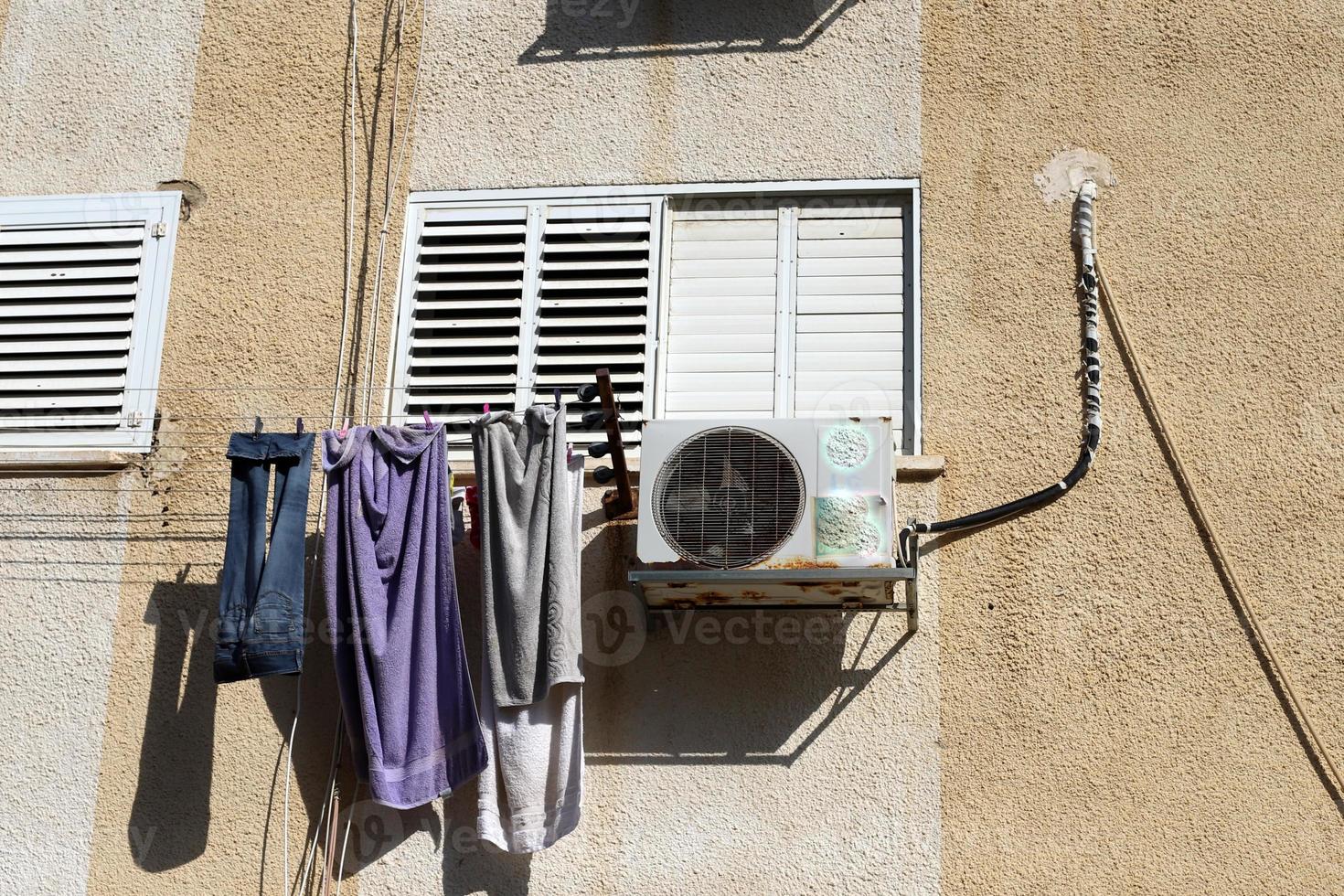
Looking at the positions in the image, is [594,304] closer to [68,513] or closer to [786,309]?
[786,309]

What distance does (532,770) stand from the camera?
224 inches

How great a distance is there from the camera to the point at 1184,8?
22.5ft

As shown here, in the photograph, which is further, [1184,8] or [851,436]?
[1184,8]

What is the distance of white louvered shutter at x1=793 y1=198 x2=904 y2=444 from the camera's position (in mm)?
6484

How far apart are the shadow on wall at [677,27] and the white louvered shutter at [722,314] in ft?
2.71

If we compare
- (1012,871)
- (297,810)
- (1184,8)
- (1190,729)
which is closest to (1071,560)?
(1190,729)

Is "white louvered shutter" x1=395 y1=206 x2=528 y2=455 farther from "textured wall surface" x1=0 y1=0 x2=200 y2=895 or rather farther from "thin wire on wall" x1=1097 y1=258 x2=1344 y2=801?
"thin wire on wall" x1=1097 y1=258 x2=1344 y2=801

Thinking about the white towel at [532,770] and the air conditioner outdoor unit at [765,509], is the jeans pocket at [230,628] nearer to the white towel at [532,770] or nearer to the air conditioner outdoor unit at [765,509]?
the white towel at [532,770]

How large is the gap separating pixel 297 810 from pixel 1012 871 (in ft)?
8.99

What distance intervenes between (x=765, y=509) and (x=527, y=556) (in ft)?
3.11

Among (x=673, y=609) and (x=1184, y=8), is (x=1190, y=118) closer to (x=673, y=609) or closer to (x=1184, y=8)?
(x=1184, y=8)

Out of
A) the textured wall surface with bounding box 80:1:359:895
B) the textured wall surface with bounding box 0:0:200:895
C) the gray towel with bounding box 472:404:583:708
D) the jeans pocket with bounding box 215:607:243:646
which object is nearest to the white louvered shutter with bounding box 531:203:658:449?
the gray towel with bounding box 472:404:583:708

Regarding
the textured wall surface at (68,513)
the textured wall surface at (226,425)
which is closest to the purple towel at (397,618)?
the textured wall surface at (226,425)

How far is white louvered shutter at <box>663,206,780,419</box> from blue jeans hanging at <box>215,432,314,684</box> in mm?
1596
